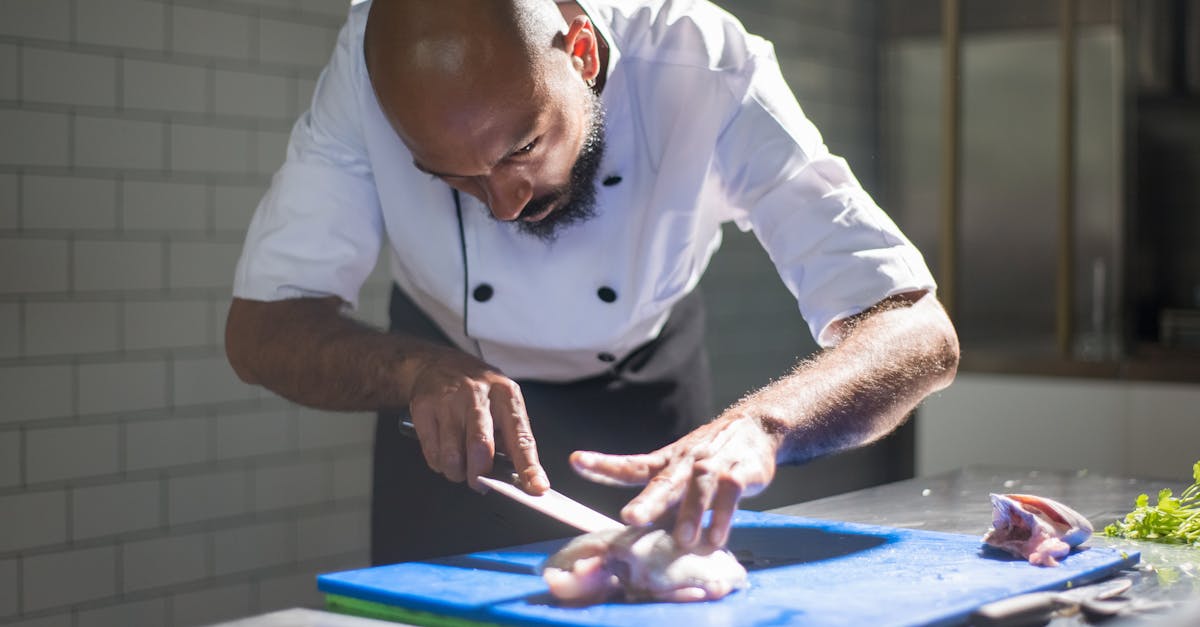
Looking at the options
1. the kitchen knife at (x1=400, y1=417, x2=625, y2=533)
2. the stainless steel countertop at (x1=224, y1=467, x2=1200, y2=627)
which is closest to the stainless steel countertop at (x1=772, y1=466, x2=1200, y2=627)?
the stainless steel countertop at (x1=224, y1=467, x2=1200, y2=627)

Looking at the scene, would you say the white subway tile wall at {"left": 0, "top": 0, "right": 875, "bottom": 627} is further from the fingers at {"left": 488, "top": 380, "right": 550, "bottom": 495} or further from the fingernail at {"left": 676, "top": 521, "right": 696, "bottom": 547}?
the fingernail at {"left": 676, "top": 521, "right": 696, "bottom": 547}

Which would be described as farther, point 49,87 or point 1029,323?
point 1029,323

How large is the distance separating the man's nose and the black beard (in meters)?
0.12

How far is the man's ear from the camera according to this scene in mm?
1743

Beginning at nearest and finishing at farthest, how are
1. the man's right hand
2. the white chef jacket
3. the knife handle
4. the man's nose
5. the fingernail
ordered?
the knife handle → the fingernail → the man's right hand → the man's nose → the white chef jacket

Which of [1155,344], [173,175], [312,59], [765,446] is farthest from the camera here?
[1155,344]

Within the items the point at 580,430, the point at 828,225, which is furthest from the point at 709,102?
the point at 580,430

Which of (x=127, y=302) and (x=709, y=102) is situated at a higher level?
(x=709, y=102)

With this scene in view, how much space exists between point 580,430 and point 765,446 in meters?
0.67

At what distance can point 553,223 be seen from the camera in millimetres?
1927

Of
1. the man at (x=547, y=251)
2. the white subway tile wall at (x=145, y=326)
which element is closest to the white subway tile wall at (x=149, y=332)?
the white subway tile wall at (x=145, y=326)

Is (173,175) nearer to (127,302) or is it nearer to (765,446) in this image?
(127,302)

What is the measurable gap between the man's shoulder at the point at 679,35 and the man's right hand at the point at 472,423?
59cm

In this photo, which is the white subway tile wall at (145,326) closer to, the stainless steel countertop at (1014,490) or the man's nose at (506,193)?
the man's nose at (506,193)
